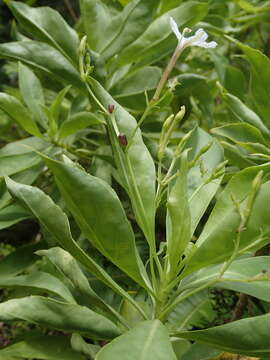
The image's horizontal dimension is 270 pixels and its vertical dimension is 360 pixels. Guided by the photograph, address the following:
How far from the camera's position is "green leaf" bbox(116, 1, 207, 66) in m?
1.21

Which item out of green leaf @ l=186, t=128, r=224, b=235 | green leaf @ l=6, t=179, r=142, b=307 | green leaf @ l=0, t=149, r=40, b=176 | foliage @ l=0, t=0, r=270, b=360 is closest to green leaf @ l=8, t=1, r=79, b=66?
foliage @ l=0, t=0, r=270, b=360

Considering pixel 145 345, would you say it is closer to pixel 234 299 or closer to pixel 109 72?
pixel 234 299

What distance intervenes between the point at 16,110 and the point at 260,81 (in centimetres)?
50

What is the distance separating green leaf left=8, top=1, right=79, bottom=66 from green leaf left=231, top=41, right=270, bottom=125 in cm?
35

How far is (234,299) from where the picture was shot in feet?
4.08

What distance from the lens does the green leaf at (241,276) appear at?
82 centimetres

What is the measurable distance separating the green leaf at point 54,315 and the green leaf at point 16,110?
0.46 m

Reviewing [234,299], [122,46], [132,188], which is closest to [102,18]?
[122,46]

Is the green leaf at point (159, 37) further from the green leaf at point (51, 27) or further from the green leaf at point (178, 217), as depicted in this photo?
the green leaf at point (178, 217)

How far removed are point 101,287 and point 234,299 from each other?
0.32 meters

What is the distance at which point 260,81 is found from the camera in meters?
1.10

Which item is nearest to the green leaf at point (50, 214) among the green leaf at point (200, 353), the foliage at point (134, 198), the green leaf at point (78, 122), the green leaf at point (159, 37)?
Result: the foliage at point (134, 198)

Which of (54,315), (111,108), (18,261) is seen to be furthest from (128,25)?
(54,315)

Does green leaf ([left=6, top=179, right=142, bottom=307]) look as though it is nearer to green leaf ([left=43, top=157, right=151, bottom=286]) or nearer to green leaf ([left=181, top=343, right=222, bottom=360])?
green leaf ([left=43, top=157, right=151, bottom=286])
